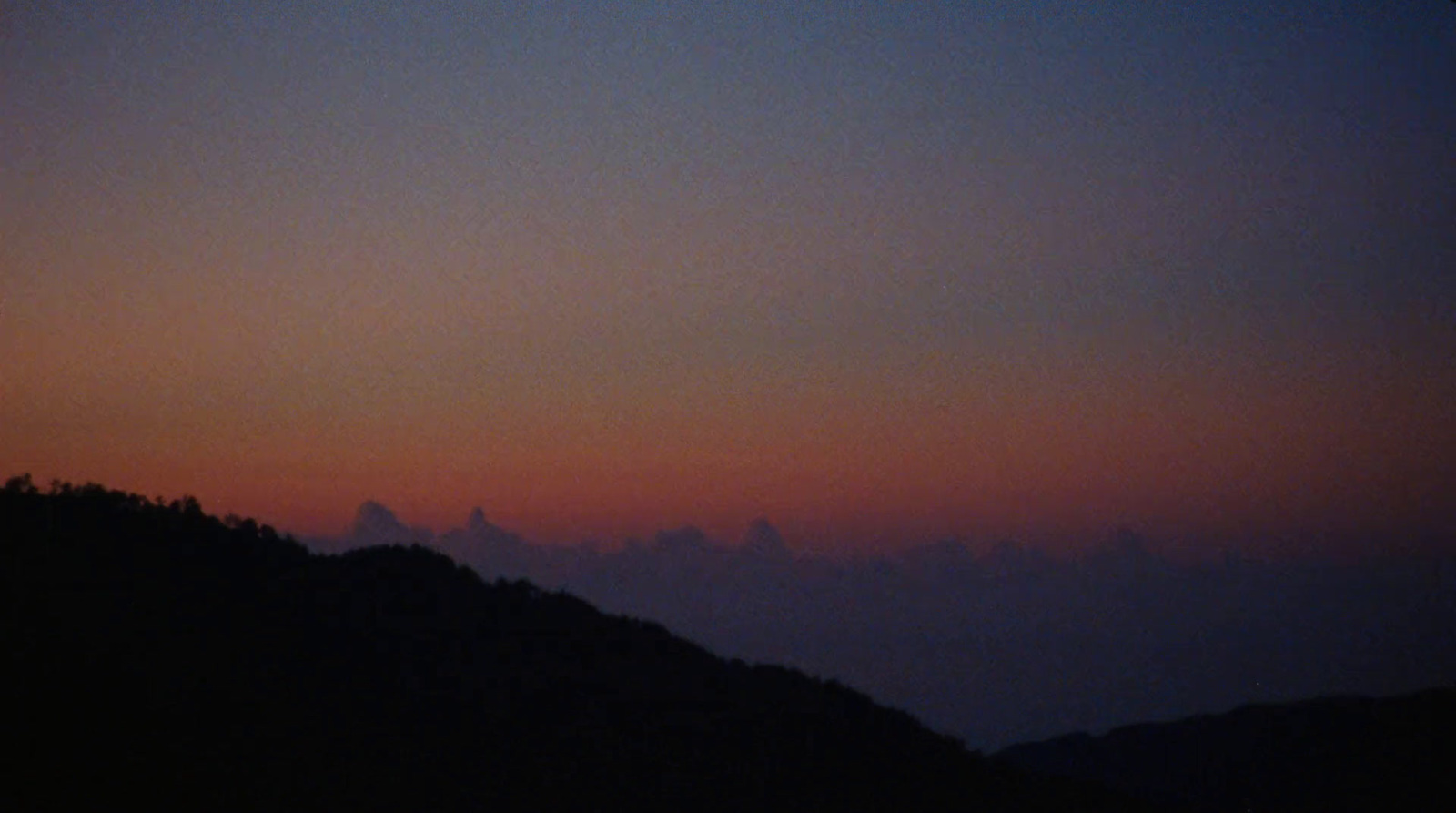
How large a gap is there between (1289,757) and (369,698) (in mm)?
43275

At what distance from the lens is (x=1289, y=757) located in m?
54.2

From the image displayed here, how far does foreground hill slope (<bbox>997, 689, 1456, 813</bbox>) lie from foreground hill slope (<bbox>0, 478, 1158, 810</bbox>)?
13718 mm

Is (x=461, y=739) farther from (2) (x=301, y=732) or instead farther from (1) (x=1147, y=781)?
(1) (x=1147, y=781)

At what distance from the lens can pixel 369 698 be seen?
2695 centimetres

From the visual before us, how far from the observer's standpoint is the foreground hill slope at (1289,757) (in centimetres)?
4734

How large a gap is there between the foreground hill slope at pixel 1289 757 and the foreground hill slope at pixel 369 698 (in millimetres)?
13718

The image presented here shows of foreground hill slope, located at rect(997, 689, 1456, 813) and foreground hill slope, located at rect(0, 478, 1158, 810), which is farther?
foreground hill slope, located at rect(997, 689, 1456, 813)

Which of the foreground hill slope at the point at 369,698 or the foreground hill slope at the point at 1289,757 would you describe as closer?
the foreground hill slope at the point at 369,698

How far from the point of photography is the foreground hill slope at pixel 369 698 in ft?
70.4

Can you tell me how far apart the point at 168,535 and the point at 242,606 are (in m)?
3.87

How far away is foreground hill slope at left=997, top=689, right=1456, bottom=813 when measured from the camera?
155ft

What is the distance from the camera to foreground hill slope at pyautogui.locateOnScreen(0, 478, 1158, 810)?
70.4 feet

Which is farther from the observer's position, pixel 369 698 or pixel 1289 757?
pixel 1289 757

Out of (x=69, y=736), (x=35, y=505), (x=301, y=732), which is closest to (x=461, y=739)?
(x=301, y=732)
